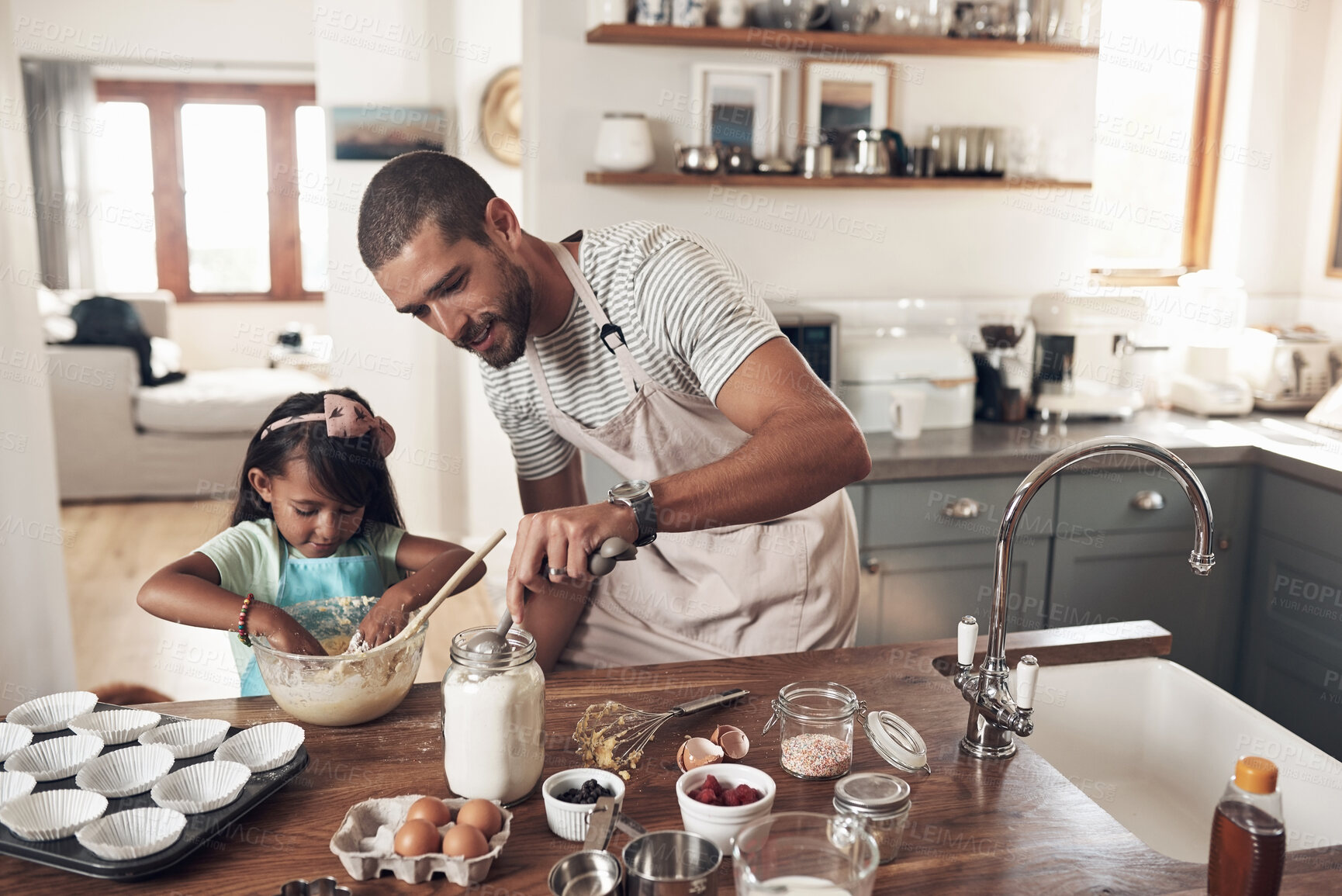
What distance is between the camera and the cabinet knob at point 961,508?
2.71m

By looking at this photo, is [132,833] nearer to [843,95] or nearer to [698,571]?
[698,571]

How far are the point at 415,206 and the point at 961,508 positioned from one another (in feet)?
5.56

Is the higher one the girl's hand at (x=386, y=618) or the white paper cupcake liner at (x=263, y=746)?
the girl's hand at (x=386, y=618)

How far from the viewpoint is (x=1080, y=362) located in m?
3.12

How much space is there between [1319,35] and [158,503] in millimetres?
5428

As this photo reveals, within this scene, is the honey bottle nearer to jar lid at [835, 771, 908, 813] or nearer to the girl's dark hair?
jar lid at [835, 771, 908, 813]

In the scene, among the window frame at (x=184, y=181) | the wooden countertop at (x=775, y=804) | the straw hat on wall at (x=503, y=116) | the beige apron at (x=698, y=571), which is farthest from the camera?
the window frame at (x=184, y=181)

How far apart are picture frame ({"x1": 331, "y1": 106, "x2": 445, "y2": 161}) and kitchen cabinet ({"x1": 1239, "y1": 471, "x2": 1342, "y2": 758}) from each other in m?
3.40

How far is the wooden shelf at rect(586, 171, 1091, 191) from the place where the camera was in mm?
2934

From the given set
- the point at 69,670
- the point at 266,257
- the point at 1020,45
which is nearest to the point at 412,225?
the point at 69,670

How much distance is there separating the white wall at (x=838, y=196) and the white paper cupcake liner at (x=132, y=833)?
220 cm

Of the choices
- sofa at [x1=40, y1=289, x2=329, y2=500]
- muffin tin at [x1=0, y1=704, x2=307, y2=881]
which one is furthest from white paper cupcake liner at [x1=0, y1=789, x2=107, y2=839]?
sofa at [x1=40, y1=289, x2=329, y2=500]

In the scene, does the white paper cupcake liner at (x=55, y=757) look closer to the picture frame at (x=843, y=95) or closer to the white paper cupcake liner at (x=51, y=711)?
the white paper cupcake liner at (x=51, y=711)

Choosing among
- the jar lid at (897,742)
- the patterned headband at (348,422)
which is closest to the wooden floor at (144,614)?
the patterned headband at (348,422)
